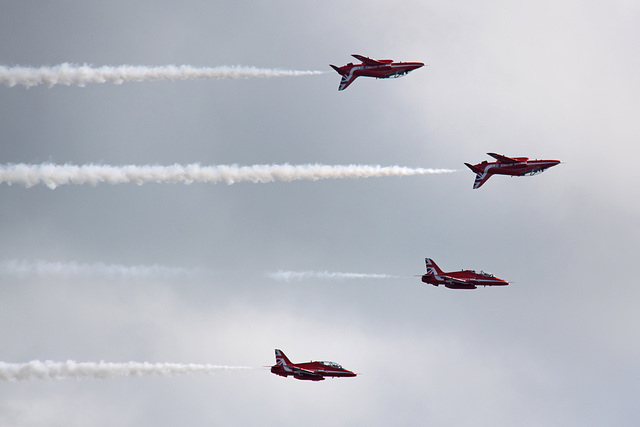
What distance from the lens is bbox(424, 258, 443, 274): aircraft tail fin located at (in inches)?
4719

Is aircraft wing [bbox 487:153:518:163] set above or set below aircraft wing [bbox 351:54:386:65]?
below

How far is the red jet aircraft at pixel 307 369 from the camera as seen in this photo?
110688mm

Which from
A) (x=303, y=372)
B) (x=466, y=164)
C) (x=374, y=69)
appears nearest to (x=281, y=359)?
(x=303, y=372)

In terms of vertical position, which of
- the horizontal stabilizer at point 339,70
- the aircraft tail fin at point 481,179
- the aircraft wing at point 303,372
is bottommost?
the aircraft wing at point 303,372

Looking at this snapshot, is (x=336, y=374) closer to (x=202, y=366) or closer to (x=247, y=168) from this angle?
(x=202, y=366)

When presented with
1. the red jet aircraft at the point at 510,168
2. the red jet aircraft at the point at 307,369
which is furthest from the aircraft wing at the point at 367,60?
the red jet aircraft at the point at 307,369

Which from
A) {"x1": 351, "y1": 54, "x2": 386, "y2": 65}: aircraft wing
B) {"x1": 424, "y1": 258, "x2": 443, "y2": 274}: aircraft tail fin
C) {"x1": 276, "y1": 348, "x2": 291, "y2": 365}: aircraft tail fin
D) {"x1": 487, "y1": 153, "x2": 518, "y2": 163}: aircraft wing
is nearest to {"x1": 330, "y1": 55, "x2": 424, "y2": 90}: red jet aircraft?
{"x1": 351, "y1": 54, "x2": 386, "y2": 65}: aircraft wing

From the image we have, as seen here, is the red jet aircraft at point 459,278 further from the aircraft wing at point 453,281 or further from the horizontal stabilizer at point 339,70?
the horizontal stabilizer at point 339,70

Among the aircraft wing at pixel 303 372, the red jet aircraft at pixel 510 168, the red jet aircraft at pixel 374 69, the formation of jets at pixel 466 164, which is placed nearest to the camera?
the aircraft wing at pixel 303 372

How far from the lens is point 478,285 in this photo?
119750 mm

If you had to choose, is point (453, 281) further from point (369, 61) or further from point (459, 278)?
point (369, 61)

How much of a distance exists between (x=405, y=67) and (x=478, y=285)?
24632 millimetres

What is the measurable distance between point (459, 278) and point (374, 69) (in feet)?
79.2

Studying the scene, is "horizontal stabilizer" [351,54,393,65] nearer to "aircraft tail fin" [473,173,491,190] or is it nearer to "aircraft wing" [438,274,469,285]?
"aircraft tail fin" [473,173,491,190]
